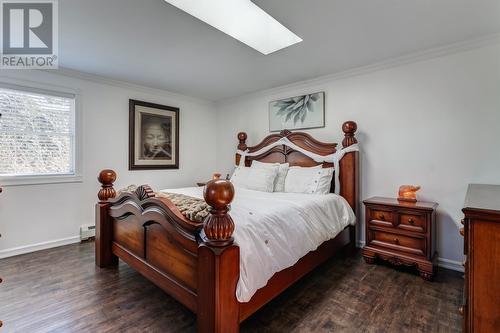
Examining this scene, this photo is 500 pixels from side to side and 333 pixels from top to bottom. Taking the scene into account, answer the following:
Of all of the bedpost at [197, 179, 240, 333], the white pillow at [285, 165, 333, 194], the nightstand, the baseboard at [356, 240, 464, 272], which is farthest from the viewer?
the white pillow at [285, 165, 333, 194]

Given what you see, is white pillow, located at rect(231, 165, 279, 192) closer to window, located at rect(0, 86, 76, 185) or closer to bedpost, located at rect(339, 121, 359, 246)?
bedpost, located at rect(339, 121, 359, 246)

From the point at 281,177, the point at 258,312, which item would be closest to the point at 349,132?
the point at 281,177

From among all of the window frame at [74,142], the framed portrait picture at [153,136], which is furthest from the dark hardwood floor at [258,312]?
the framed portrait picture at [153,136]

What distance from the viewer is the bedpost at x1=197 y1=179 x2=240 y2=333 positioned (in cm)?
133

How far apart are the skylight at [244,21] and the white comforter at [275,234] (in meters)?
1.60

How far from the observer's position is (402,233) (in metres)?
2.47

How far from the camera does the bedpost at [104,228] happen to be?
8.26 feet

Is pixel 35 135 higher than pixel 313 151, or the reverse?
pixel 35 135

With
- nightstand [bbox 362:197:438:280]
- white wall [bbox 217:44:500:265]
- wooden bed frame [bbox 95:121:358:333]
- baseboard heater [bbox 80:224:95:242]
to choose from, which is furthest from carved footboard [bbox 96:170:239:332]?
white wall [bbox 217:44:500:265]

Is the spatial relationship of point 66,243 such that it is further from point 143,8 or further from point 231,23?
point 231,23

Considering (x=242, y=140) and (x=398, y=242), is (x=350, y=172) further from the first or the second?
(x=242, y=140)

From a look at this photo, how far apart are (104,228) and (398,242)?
10.00 feet

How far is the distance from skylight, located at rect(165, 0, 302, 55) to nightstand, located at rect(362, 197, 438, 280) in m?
1.97

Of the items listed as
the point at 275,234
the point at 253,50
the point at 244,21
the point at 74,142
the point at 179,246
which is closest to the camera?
the point at 179,246
